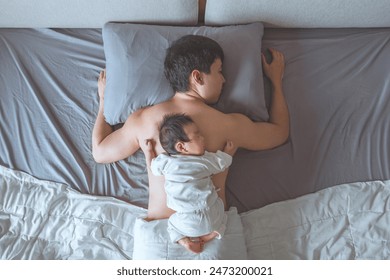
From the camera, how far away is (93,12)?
159 centimetres

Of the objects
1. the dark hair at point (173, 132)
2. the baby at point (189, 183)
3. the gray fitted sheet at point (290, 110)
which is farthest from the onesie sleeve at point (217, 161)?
the gray fitted sheet at point (290, 110)

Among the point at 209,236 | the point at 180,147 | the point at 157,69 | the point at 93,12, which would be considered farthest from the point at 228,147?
the point at 93,12

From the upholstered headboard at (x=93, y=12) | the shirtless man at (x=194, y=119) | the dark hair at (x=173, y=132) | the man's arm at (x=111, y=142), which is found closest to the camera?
the dark hair at (x=173, y=132)

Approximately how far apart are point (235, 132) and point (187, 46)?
36 cm

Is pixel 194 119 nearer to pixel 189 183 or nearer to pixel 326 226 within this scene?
pixel 189 183

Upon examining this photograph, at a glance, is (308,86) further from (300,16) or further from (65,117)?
(65,117)

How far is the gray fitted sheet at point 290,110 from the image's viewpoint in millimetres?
1463

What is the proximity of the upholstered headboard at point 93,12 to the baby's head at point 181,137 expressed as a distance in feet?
1.93

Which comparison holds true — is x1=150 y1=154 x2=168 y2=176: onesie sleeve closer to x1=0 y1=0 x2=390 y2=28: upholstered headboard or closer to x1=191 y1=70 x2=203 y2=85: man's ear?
x1=191 y1=70 x2=203 y2=85: man's ear

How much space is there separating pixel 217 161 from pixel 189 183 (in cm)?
13

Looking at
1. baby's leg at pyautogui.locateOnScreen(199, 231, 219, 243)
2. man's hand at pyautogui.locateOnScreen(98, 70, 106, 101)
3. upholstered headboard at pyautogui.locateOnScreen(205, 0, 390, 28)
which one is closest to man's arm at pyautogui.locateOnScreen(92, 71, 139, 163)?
man's hand at pyautogui.locateOnScreen(98, 70, 106, 101)

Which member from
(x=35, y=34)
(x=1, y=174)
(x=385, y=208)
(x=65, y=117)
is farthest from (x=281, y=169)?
(x=35, y=34)

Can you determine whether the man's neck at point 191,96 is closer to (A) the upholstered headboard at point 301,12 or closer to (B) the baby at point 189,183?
(B) the baby at point 189,183

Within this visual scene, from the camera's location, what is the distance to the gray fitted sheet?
1463 mm
